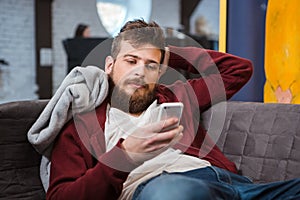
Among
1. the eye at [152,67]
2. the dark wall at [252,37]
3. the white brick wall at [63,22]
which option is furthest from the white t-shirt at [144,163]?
the white brick wall at [63,22]

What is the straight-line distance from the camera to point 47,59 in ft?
16.4

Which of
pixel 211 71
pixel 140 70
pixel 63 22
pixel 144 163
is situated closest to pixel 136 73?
pixel 140 70

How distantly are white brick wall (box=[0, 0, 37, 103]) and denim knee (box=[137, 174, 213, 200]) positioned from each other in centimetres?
420

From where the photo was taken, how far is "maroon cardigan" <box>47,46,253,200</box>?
85cm

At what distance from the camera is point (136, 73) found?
104 centimetres

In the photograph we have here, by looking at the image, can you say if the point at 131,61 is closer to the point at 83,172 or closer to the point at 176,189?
the point at 83,172

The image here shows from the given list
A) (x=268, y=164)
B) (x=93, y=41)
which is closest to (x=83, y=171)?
(x=268, y=164)

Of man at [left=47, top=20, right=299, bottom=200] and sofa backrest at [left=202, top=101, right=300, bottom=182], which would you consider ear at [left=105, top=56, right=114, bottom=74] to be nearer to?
man at [left=47, top=20, right=299, bottom=200]

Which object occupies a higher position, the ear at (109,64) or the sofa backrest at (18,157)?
the ear at (109,64)

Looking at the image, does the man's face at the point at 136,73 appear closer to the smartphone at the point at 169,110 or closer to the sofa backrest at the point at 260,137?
the smartphone at the point at 169,110

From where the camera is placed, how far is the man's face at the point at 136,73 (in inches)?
41.2

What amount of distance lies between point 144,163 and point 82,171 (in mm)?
153

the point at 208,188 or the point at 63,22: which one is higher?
the point at 63,22

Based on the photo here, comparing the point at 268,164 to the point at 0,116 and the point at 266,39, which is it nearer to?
the point at 266,39
